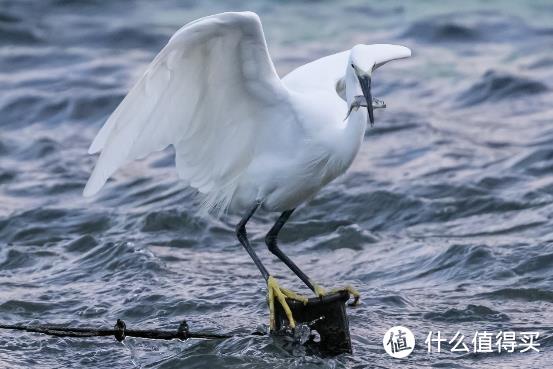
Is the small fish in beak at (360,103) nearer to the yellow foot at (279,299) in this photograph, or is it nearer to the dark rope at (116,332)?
the yellow foot at (279,299)

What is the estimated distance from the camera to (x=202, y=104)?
297 inches

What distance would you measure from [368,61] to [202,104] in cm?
116

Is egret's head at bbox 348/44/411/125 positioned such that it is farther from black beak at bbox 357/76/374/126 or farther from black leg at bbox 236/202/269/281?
black leg at bbox 236/202/269/281

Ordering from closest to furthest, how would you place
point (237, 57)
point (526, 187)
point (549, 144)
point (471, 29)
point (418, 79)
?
point (237, 57) < point (526, 187) < point (549, 144) < point (418, 79) < point (471, 29)

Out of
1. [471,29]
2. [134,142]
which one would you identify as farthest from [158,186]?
[471,29]

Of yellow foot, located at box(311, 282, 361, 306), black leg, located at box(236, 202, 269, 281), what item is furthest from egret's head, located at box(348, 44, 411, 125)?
black leg, located at box(236, 202, 269, 281)

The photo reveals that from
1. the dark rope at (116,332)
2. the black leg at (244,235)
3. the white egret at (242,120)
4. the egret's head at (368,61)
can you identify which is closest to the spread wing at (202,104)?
the white egret at (242,120)

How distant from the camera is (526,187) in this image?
1106 centimetres

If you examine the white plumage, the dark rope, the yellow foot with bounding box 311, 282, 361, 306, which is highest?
the white plumage

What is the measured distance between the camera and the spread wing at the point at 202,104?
6.98 metres

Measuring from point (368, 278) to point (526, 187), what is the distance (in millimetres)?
2619

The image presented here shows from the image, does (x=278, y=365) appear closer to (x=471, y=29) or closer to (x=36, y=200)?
(x=36, y=200)

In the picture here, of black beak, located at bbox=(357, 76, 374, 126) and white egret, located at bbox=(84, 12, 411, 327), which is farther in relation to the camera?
white egret, located at bbox=(84, 12, 411, 327)

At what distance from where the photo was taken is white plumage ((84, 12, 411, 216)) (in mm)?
7074
